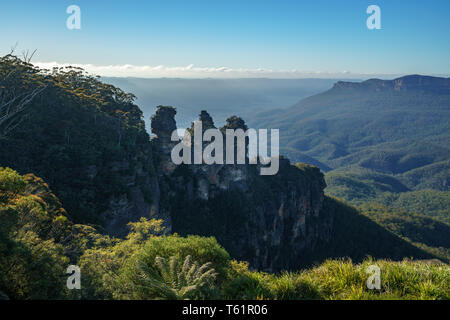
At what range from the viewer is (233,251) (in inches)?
2110

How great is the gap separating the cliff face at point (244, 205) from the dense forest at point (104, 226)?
72 cm

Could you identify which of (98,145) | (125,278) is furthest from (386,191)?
(125,278)

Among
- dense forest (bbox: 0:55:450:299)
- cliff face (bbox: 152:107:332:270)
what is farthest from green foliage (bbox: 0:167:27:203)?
cliff face (bbox: 152:107:332:270)

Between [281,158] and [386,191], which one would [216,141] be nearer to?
[281,158]

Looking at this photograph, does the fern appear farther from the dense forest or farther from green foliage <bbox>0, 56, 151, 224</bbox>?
green foliage <bbox>0, 56, 151, 224</bbox>

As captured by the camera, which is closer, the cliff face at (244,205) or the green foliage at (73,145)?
the green foliage at (73,145)

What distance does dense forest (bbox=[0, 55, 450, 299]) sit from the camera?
827 cm

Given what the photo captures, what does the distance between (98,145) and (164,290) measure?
2638 cm

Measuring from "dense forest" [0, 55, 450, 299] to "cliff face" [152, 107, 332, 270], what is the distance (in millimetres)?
716

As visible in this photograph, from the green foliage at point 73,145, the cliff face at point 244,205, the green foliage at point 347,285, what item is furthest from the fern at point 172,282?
the cliff face at point 244,205

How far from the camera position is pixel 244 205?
59656mm

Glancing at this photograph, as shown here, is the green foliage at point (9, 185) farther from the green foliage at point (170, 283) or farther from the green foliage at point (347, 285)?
the green foliage at point (347, 285)

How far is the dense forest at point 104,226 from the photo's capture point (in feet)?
27.1
